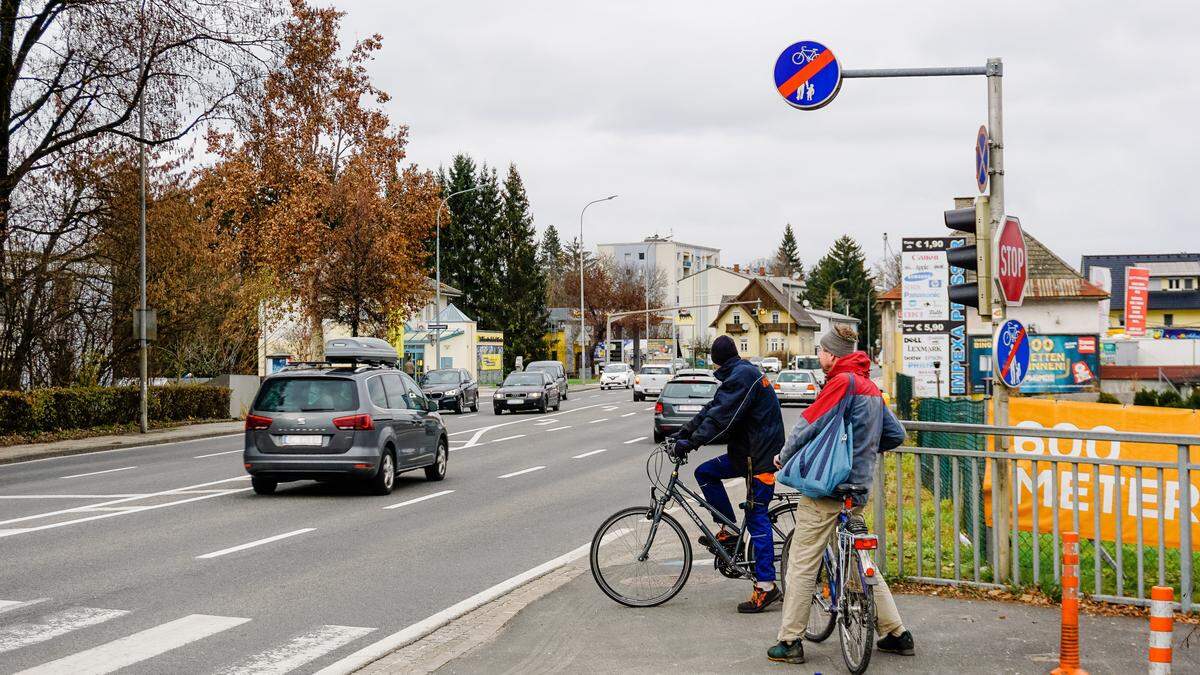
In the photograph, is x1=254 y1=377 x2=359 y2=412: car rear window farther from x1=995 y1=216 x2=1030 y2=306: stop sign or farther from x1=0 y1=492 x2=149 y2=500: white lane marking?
x1=995 y1=216 x2=1030 y2=306: stop sign

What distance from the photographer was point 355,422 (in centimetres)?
1424

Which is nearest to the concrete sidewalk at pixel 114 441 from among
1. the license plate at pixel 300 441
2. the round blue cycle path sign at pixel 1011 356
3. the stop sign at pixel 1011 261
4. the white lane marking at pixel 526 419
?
the white lane marking at pixel 526 419

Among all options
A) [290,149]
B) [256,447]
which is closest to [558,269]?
[290,149]

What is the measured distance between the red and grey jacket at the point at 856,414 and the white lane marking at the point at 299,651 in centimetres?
299

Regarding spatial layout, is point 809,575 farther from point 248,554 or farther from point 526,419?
point 526,419

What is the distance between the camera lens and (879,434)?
6062mm

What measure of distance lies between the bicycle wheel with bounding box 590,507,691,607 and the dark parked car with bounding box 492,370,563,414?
31.7 meters

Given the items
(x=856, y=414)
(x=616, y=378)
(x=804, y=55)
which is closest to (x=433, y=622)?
(x=856, y=414)

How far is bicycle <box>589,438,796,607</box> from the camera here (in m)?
7.52

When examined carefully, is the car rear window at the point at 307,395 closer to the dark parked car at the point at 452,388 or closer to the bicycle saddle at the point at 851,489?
the bicycle saddle at the point at 851,489

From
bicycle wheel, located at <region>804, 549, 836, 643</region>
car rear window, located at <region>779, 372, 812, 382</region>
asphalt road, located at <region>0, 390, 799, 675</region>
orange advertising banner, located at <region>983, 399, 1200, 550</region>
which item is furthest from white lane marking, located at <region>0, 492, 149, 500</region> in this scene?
car rear window, located at <region>779, 372, 812, 382</region>

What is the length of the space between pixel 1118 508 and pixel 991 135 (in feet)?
8.81

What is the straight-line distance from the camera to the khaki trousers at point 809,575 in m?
6.02

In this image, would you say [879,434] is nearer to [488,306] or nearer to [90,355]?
[90,355]
